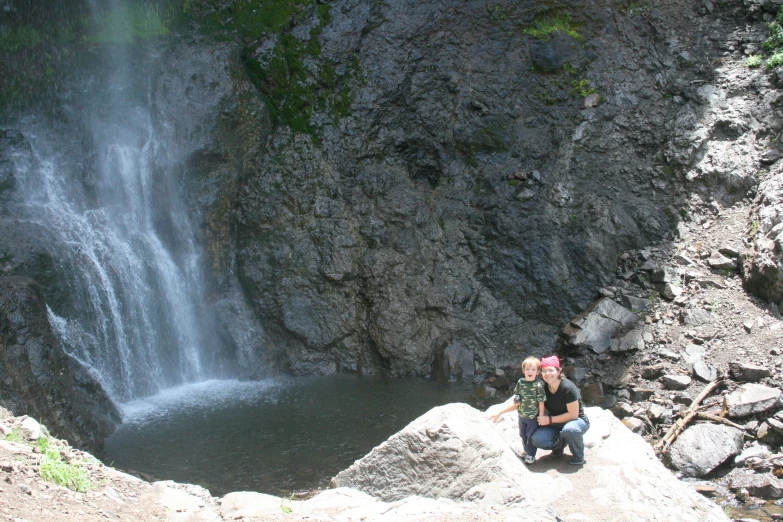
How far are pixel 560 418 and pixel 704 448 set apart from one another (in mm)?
4121

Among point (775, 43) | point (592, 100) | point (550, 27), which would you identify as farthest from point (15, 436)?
point (775, 43)

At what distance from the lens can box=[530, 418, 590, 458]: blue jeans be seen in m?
5.88

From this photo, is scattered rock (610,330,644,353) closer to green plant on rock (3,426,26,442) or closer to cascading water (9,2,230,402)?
cascading water (9,2,230,402)

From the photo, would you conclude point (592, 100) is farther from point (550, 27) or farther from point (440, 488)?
point (440, 488)

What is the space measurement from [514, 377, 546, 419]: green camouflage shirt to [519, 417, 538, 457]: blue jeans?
0.23 ft

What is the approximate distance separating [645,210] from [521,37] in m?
5.46

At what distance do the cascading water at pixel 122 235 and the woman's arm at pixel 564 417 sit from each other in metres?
8.79

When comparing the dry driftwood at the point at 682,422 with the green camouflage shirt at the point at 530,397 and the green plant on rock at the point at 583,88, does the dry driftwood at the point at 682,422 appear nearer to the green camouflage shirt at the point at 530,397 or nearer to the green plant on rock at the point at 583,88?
the green camouflage shirt at the point at 530,397

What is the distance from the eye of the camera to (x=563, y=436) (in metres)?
5.93

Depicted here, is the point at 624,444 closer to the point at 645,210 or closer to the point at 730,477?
the point at 730,477

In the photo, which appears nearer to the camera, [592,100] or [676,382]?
[676,382]

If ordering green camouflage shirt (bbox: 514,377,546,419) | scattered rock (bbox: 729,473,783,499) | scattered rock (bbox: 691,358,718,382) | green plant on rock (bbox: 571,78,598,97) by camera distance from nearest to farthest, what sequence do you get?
1. green camouflage shirt (bbox: 514,377,546,419)
2. scattered rock (bbox: 729,473,783,499)
3. scattered rock (bbox: 691,358,718,382)
4. green plant on rock (bbox: 571,78,598,97)

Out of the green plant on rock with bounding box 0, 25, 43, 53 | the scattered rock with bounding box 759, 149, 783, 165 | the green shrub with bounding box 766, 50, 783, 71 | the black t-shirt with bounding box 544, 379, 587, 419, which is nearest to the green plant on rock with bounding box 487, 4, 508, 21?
the green shrub with bounding box 766, 50, 783, 71

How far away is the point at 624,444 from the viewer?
20.5 feet
